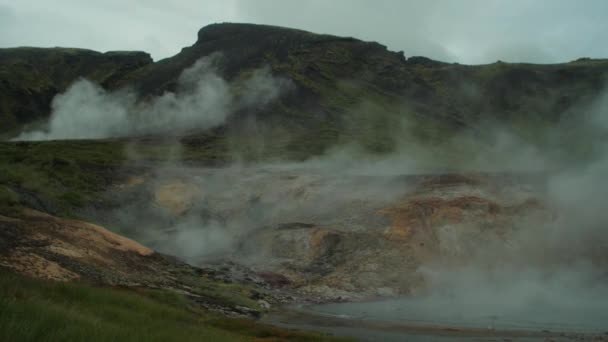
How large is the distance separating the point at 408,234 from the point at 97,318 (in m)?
27.6

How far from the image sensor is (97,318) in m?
11.1

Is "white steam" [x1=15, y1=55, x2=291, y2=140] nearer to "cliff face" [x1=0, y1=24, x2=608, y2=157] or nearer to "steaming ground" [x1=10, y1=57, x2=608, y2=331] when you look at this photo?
"cliff face" [x1=0, y1=24, x2=608, y2=157]

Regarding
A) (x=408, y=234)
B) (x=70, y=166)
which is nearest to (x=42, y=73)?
(x=70, y=166)

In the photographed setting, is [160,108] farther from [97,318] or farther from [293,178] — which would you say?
[97,318]

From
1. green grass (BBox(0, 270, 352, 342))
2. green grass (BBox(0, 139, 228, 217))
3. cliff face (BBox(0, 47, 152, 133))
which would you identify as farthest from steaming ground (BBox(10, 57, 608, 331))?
cliff face (BBox(0, 47, 152, 133))

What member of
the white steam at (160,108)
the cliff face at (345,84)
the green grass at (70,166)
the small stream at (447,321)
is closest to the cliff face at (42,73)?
the cliff face at (345,84)

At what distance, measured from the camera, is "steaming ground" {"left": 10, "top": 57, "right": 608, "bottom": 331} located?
2912 cm

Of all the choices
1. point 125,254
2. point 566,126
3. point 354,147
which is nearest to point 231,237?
point 125,254

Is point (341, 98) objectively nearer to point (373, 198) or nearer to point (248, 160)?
point (248, 160)

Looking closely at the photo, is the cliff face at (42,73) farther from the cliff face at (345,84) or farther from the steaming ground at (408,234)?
the steaming ground at (408,234)

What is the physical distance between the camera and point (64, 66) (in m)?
149

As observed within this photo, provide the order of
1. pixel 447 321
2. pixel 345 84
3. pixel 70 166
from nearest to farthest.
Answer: pixel 447 321 → pixel 70 166 → pixel 345 84

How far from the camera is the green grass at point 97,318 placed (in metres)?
7.62

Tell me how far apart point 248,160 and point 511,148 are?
177 feet
